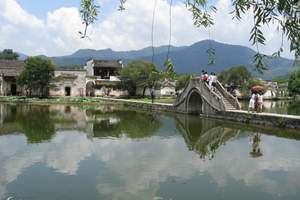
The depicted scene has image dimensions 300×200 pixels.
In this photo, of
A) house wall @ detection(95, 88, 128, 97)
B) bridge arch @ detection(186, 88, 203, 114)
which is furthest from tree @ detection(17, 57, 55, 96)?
bridge arch @ detection(186, 88, 203, 114)

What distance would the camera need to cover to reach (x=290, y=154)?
13016 millimetres

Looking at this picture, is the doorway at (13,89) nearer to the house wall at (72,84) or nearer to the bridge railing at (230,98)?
the house wall at (72,84)

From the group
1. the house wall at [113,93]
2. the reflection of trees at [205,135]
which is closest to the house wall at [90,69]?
the house wall at [113,93]

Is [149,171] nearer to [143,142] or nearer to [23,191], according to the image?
[23,191]

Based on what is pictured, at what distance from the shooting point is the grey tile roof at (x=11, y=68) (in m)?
54.6

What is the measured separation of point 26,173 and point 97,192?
8.15 feet

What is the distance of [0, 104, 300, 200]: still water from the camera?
27.9ft

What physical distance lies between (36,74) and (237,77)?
2795 cm

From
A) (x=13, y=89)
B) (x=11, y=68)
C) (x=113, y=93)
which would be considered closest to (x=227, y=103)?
(x=113, y=93)

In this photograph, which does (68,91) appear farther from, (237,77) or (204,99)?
(204,99)

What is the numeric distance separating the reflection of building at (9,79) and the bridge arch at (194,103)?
31554mm

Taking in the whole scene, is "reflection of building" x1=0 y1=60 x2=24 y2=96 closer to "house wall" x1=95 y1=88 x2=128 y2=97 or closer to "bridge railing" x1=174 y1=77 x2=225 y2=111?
"house wall" x1=95 y1=88 x2=128 y2=97

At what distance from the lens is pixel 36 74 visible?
162 ft

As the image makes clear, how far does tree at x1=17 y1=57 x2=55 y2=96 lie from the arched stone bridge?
2321cm
